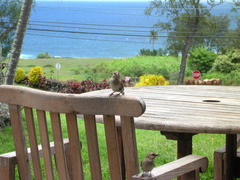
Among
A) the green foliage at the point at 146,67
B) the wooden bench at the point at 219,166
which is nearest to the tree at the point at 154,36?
the green foliage at the point at 146,67

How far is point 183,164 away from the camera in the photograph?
1.17 meters

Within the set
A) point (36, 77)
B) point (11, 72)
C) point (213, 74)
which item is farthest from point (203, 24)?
point (11, 72)

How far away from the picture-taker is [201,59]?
873 centimetres

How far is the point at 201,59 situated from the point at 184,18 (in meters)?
1.01

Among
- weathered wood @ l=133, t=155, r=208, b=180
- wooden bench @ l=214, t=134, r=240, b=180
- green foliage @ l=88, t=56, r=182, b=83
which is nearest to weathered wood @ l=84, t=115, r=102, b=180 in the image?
weathered wood @ l=133, t=155, r=208, b=180

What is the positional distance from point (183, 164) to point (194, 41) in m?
7.30

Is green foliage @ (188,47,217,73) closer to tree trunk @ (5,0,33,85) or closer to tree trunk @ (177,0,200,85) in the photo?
tree trunk @ (177,0,200,85)

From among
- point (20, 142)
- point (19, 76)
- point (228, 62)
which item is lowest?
point (19, 76)

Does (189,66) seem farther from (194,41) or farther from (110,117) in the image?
(110,117)

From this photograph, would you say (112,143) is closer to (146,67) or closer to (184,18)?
(184,18)

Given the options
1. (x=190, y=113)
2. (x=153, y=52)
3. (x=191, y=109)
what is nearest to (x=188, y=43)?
(x=153, y=52)

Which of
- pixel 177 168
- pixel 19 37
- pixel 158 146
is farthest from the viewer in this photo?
pixel 19 37

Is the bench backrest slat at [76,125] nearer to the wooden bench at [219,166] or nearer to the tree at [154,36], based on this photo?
the wooden bench at [219,166]

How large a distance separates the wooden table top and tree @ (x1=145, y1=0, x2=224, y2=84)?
597cm
